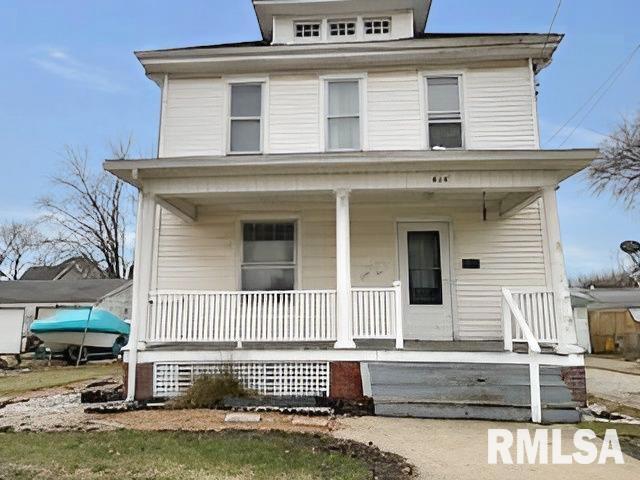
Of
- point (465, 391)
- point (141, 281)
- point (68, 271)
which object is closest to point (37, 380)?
point (141, 281)

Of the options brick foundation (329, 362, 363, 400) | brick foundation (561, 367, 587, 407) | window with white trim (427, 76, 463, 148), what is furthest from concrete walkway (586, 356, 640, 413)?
window with white trim (427, 76, 463, 148)

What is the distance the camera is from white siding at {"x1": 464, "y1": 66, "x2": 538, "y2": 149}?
9.71 meters

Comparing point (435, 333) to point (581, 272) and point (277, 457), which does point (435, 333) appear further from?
point (581, 272)

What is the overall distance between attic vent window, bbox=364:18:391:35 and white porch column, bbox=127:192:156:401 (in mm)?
6151

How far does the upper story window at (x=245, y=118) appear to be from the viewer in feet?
32.9

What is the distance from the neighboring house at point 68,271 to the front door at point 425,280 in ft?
108

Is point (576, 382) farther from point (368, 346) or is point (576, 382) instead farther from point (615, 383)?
point (615, 383)

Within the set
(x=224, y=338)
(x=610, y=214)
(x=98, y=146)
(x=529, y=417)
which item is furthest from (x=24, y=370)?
(x=610, y=214)

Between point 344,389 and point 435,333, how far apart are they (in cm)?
275

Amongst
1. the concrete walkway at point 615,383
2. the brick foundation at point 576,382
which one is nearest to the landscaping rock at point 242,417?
the brick foundation at point 576,382

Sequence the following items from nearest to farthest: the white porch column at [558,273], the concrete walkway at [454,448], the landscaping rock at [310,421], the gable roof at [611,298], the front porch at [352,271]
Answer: the concrete walkway at [454,448], the landscaping rock at [310,421], the white porch column at [558,273], the front porch at [352,271], the gable roof at [611,298]

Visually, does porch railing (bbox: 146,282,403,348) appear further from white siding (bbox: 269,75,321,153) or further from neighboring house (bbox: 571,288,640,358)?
neighboring house (bbox: 571,288,640,358)

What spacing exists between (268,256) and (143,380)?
3.34 metres

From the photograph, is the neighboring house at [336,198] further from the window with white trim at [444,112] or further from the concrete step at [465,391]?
the concrete step at [465,391]
